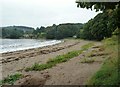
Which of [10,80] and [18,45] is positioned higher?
[10,80]

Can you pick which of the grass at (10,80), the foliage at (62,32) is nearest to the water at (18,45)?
the grass at (10,80)

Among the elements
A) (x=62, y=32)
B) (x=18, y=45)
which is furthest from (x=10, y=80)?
(x=62, y=32)

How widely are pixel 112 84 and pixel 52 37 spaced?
171 meters

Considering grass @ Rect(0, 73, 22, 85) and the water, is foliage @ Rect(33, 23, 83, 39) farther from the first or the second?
grass @ Rect(0, 73, 22, 85)

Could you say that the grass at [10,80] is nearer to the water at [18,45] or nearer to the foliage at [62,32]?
the water at [18,45]

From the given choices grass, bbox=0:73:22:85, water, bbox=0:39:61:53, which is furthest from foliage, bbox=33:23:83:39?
grass, bbox=0:73:22:85

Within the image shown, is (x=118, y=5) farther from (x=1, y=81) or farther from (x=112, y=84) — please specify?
(x=1, y=81)

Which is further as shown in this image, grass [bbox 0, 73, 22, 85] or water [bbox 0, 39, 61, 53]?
water [bbox 0, 39, 61, 53]

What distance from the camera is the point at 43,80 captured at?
16.7 meters

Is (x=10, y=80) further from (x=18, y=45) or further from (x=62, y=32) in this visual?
(x=62, y=32)

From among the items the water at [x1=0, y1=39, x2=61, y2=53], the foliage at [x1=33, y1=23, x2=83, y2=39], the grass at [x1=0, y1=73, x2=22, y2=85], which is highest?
the grass at [x1=0, y1=73, x2=22, y2=85]

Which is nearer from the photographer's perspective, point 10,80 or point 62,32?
point 10,80

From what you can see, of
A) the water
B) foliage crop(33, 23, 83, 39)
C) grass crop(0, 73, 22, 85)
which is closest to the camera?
grass crop(0, 73, 22, 85)

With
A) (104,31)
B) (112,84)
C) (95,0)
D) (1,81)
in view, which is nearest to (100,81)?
(112,84)
